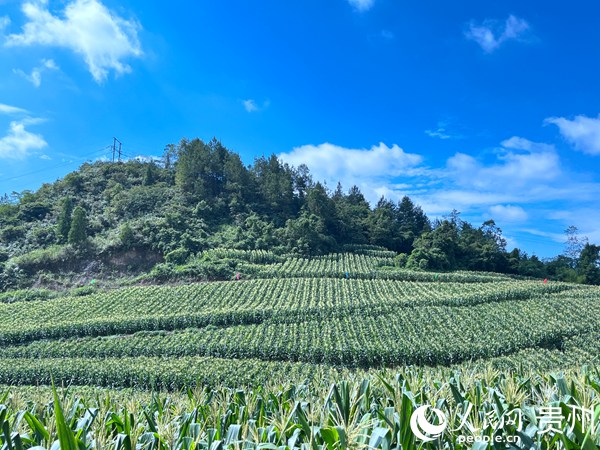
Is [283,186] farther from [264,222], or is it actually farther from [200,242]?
[200,242]

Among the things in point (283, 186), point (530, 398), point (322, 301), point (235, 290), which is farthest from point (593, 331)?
point (283, 186)

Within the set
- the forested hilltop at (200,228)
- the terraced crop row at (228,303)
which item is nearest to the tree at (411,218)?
the forested hilltop at (200,228)

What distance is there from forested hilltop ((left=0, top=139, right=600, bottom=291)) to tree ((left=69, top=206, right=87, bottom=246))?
0.12 metres

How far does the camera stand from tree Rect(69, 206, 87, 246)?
147 ft

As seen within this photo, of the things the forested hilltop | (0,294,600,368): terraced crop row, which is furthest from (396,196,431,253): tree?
(0,294,600,368): terraced crop row

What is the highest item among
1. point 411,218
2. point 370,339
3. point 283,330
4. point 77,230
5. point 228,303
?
point 411,218

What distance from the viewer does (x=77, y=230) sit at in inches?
1777

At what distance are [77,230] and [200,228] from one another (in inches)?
590

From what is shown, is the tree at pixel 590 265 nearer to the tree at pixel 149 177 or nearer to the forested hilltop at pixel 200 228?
the forested hilltop at pixel 200 228

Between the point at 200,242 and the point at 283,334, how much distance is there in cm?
2630

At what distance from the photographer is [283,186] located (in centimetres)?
6181

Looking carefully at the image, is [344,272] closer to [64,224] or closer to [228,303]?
[228,303]
